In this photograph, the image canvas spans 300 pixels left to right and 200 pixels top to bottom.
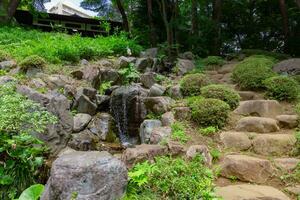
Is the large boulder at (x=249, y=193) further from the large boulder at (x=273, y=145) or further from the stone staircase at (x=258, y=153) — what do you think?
the large boulder at (x=273, y=145)

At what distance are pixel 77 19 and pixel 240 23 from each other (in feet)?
30.4

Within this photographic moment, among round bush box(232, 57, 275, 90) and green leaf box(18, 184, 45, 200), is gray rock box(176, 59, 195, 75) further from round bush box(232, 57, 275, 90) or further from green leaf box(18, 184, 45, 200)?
green leaf box(18, 184, 45, 200)

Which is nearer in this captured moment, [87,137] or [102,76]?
[87,137]

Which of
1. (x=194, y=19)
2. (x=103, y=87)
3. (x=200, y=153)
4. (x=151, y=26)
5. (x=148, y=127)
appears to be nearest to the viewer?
(x=200, y=153)

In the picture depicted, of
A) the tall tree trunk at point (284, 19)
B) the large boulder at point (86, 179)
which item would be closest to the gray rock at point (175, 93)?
the large boulder at point (86, 179)

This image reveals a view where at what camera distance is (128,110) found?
29.0 feet

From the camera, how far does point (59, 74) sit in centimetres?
905

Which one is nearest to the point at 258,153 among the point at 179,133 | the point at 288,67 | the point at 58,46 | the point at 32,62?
the point at 179,133

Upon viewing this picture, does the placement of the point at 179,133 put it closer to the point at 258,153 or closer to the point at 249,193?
the point at 258,153

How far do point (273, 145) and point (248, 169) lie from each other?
1030 mm

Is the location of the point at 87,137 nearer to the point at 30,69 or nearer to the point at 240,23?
Result: the point at 30,69

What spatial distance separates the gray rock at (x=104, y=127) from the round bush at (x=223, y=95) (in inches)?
101

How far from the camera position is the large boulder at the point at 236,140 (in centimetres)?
588

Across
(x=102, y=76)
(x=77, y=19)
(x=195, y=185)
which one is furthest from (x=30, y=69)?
(x=77, y=19)
